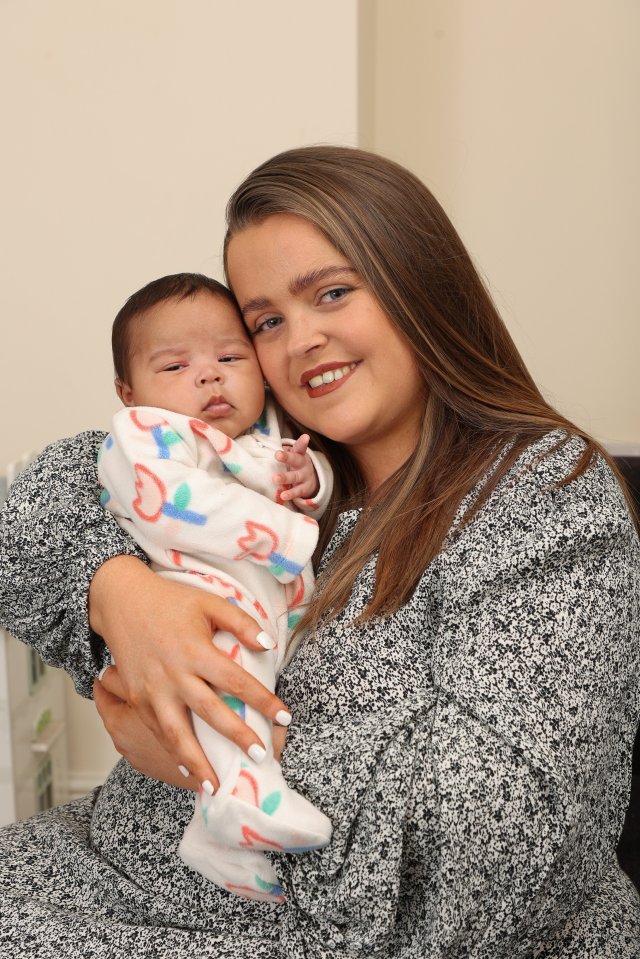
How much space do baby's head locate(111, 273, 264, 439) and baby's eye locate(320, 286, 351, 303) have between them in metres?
0.15

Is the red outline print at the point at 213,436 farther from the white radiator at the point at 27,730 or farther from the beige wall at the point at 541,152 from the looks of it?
the beige wall at the point at 541,152

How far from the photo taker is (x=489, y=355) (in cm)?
135

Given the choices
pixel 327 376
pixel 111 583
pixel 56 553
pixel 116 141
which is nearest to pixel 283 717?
pixel 111 583

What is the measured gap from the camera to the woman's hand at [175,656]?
0.99 metres

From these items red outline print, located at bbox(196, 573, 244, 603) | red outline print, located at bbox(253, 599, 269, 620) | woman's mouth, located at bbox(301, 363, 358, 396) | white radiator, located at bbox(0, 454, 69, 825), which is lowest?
white radiator, located at bbox(0, 454, 69, 825)

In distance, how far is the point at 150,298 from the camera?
133 cm

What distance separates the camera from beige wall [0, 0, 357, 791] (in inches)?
83.1

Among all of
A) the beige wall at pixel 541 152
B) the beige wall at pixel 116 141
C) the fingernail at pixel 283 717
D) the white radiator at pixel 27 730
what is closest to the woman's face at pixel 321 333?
the fingernail at pixel 283 717

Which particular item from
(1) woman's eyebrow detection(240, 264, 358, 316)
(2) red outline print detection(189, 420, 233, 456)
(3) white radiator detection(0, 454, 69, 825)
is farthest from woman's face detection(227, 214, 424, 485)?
(3) white radiator detection(0, 454, 69, 825)

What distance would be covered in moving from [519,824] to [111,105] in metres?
1.88

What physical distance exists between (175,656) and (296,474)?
0.36 meters

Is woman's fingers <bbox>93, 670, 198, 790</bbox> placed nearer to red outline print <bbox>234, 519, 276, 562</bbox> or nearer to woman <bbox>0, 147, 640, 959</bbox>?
woman <bbox>0, 147, 640, 959</bbox>

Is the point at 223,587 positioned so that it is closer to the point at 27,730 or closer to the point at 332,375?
the point at 332,375

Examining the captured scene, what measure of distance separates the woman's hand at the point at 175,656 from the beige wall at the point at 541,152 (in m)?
1.49
